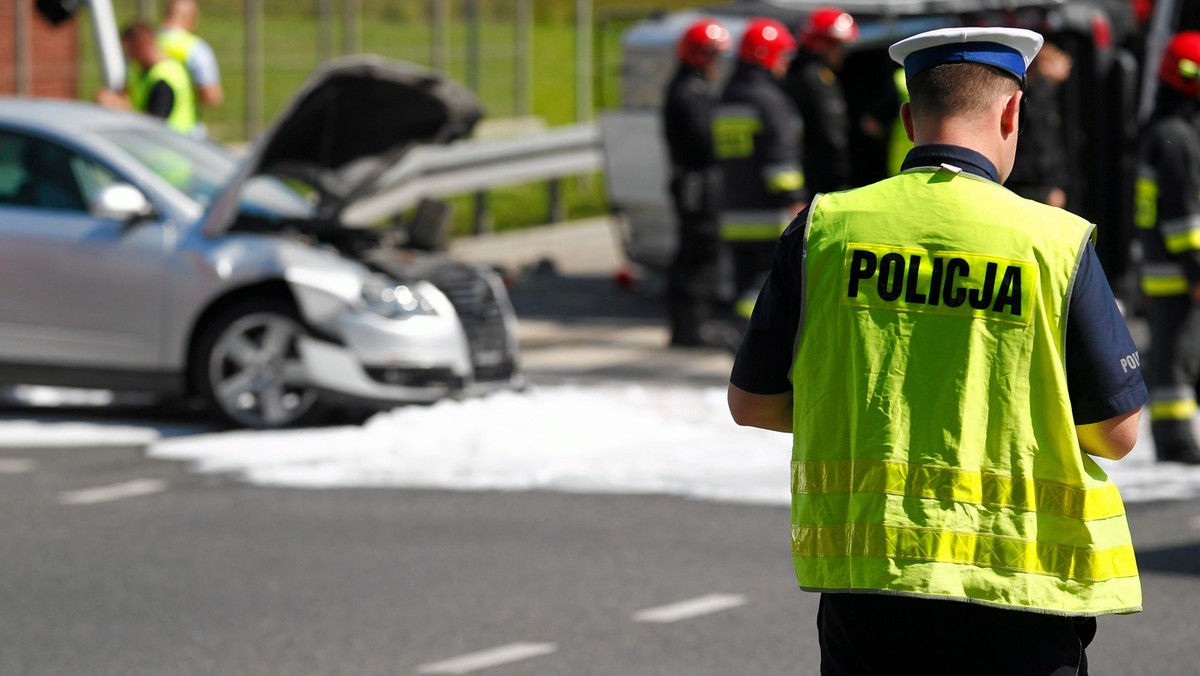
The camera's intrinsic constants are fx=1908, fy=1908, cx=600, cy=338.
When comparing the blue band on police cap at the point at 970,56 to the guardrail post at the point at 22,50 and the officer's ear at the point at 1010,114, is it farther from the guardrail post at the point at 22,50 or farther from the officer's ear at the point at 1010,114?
the guardrail post at the point at 22,50

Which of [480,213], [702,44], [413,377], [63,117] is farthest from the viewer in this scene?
[480,213]

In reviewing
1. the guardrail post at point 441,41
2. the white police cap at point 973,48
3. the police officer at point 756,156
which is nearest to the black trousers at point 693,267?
the police officer at point 756,156

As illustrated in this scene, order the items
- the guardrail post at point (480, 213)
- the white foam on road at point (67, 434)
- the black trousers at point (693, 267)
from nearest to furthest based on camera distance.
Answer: the white foam on road at point (67, 434)
the black trousers at point (693, 267)
the guardrail post at point (480, 213)

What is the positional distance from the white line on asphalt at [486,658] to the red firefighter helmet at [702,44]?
701 centimetres

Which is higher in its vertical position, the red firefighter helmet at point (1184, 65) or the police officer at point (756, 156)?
the red firefighter helmet at point (1184, 65)

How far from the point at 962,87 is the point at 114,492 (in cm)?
640

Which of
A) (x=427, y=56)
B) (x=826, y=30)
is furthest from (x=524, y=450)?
(x=427, y=56)

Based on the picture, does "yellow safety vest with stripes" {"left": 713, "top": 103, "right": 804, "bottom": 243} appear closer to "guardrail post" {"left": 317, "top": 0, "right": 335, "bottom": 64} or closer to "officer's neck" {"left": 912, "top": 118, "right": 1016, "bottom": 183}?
"guardrail post" {"left": 317, "top": 0, "right": 335, "bottom": 64}

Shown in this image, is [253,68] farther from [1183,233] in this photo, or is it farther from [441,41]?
[1183,233]

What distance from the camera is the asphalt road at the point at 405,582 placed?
5.99 metres

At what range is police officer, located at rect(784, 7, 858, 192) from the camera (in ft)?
39.2

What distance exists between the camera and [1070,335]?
3.06 m

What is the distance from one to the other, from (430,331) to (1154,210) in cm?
373

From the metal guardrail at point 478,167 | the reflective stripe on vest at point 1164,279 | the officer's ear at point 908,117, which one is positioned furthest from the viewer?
the metal guardrail at point 478,167
